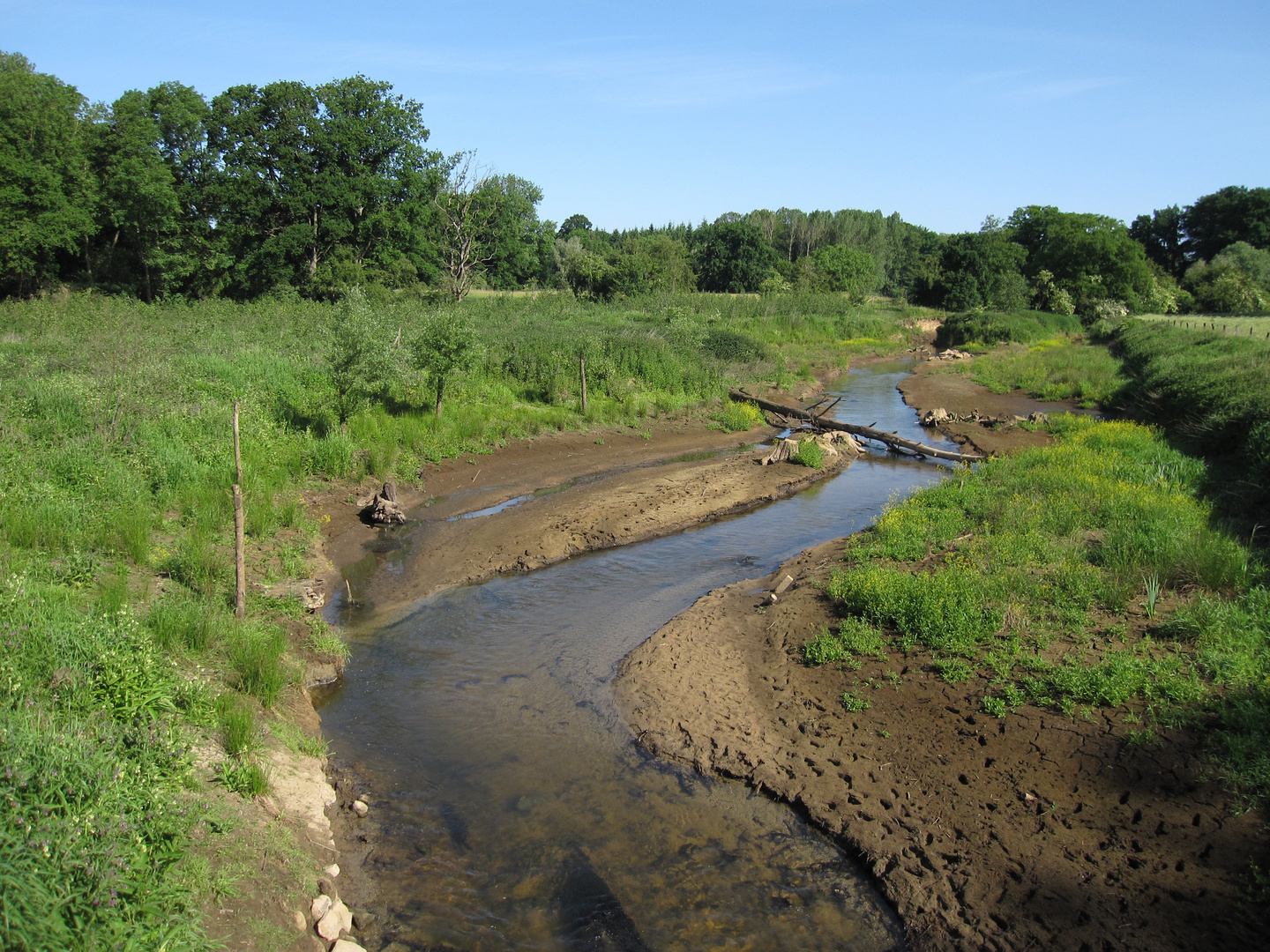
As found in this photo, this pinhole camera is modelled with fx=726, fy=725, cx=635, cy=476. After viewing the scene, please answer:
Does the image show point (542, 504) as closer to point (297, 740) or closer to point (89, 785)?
point (297, 740)

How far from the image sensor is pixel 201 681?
24.2 feet

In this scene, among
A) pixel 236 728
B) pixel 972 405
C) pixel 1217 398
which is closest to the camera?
pixel 236 728

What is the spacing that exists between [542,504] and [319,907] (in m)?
12.1

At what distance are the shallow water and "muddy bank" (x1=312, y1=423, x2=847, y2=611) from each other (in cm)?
139

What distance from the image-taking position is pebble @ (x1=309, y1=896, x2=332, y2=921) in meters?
5.73

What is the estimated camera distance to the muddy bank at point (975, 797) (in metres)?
5.83

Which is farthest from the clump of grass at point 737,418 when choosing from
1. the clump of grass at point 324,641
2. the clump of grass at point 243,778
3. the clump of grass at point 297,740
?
the clump of grass at point 243,778

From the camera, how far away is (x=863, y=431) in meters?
26.2

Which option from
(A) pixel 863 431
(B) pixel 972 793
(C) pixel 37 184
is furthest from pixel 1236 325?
(C) pixel 37 184

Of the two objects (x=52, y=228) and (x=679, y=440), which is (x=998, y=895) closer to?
(x=679, y=440)

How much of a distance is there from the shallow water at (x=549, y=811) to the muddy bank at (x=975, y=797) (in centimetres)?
44

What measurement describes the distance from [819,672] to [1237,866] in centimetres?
453

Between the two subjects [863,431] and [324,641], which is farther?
[863,431]

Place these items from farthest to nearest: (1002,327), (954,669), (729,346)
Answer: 1. (1002,327)
2. (729,346)
3. (954,669)
